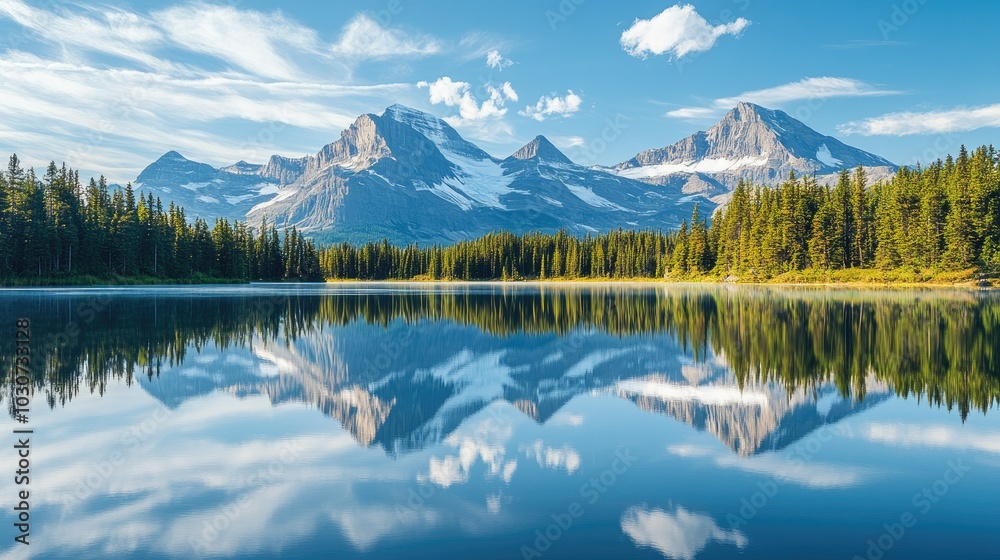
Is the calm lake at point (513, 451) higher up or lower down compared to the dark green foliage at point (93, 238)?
lower down

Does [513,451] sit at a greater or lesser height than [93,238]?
lesser

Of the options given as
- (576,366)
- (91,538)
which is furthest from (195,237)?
(91,538)

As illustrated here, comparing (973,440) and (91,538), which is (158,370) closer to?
(91,538)

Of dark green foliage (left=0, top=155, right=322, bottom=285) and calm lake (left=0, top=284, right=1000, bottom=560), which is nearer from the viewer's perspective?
calm lake (left=0, top=284, right=1000, bottom=560)

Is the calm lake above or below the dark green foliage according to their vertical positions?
below

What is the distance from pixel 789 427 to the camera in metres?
13.9

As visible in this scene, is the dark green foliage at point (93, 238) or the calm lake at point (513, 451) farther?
the dark green foliage at point (93, 238)

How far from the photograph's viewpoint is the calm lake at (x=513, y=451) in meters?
8.30

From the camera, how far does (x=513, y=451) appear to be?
12.5m

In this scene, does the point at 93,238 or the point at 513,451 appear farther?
the point at 93,238

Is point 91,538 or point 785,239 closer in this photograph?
point 91,538

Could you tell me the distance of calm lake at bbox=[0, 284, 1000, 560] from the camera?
27.2 ft

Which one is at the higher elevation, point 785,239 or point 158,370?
point 785,239

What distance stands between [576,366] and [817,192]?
11310 cm
